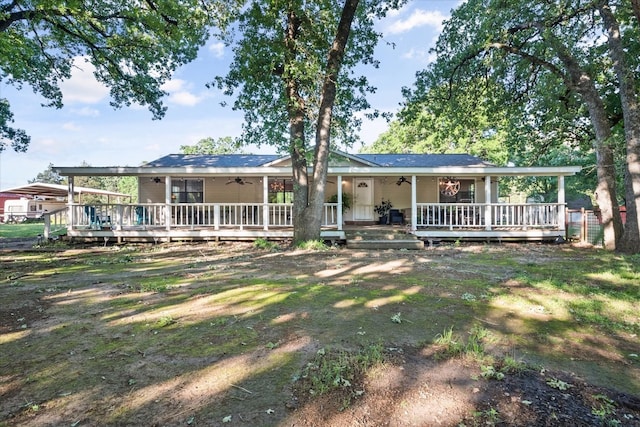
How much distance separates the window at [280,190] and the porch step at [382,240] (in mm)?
4433

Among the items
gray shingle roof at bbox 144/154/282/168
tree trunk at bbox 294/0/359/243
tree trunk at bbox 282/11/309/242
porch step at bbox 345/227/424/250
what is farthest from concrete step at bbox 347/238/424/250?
gray shingle roof at bbox 144/154/282/168

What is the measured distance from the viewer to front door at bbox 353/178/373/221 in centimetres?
1521

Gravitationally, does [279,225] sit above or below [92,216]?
below

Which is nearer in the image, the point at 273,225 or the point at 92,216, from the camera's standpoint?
the point at 92,216

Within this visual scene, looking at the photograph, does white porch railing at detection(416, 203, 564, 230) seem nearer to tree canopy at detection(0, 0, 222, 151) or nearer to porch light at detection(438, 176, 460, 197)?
porch light at detection(438, 176, 460, 197)

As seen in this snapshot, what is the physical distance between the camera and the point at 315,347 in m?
3.07

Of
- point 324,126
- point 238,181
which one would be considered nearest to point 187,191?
point 238,181

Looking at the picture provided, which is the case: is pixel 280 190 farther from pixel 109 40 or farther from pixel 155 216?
pixel 109 40

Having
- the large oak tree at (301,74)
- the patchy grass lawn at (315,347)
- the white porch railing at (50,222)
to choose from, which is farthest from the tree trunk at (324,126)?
the white porch railing at (50,222)

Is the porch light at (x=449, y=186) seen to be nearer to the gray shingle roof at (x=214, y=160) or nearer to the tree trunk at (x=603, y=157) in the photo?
the tree trunk at (x=603, y=157)

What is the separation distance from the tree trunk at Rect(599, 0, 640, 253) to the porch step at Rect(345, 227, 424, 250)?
5.48 meters

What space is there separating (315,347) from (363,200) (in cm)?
1252

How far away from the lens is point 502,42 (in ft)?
35.0

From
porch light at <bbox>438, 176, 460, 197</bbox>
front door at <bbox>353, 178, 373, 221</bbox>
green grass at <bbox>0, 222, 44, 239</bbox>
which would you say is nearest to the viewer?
porch light at <bbox>438, 176, 460, 197</bbox>
